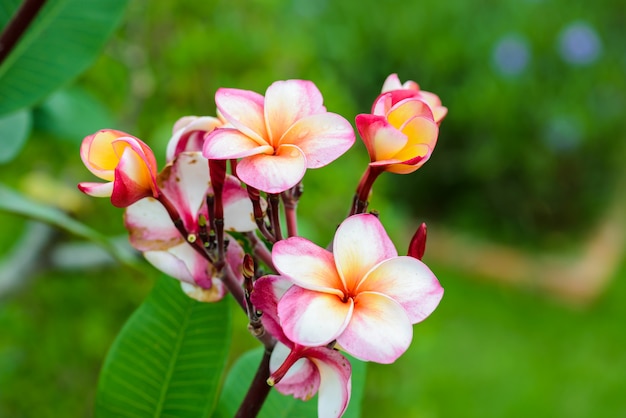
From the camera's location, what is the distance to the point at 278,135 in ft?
1.57

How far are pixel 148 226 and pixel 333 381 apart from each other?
156 millimetres

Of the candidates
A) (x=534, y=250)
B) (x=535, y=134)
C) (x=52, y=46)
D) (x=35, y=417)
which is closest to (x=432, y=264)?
(x=534, y=250)

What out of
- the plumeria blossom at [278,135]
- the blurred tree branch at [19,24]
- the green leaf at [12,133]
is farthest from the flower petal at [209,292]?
the green leaf at [12,133]

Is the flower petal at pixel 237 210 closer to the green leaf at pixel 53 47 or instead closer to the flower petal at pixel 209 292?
the flower petal at pixel 209 292

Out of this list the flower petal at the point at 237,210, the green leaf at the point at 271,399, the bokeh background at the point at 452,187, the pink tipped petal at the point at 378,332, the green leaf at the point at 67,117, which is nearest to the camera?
the pink tipped petal at the point at 378,332

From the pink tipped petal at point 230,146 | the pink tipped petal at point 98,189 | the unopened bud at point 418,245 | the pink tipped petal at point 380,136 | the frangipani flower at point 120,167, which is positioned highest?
the pink tipped petal at point 380,136

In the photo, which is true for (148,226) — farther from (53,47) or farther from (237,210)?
(53,47)

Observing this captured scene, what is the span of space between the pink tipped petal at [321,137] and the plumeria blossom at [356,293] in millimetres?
39

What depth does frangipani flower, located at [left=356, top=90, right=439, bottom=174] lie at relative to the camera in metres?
0.47

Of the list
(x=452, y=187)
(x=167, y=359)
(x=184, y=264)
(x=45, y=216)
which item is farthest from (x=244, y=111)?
(x=452, y=187)

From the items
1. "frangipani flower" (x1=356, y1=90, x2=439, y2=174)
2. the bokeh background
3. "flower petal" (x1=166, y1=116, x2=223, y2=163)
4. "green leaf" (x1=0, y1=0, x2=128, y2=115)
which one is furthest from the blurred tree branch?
the bokeh background

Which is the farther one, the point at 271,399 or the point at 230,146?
the point at 271,399

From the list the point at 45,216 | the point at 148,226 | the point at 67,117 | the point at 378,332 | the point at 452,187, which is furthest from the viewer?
the point at 452,187

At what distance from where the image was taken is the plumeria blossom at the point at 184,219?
499mm
